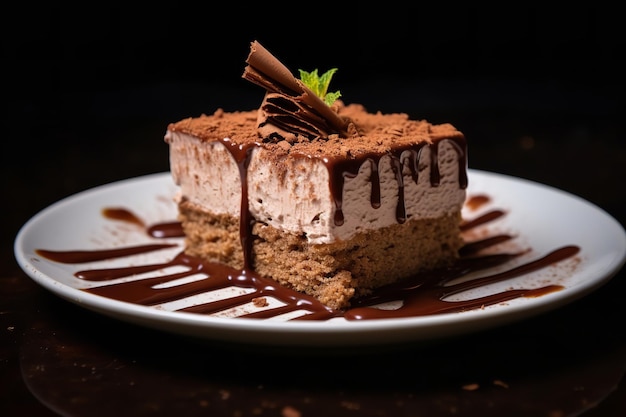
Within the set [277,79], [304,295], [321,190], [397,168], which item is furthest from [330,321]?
[277,79]

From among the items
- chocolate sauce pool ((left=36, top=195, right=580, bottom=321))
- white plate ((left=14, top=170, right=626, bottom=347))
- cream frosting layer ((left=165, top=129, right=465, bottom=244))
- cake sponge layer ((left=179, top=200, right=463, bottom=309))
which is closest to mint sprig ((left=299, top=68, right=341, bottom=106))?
cream frosting layer ((left=165, top=129, right=465, bottom=244))

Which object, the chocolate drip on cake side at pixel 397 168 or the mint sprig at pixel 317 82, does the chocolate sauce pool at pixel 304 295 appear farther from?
the mint sprig at pixel 317 82

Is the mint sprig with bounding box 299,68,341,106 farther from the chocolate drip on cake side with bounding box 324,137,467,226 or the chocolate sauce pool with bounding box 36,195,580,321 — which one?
the chocolate sauce pool with bounding box 36,195,580,321

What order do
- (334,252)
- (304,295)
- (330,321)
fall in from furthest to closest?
(304,295) < (334,252) < (330,321)

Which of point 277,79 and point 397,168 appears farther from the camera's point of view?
point 277,79

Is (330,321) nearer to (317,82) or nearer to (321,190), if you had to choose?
(321,190)

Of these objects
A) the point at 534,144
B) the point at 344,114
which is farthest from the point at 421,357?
the point at 534,144

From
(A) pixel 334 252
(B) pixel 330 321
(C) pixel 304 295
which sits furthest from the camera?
(C) pixel 304 295
